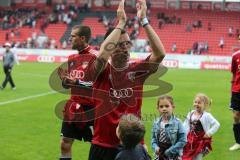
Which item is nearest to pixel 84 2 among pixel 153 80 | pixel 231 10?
pixel 231 10

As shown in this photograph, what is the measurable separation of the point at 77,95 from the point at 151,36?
110 inches

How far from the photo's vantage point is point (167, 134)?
258 inches

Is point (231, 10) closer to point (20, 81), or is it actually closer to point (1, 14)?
point (1, 14)

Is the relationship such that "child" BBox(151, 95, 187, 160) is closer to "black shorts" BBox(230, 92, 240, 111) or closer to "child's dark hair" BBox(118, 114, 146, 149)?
"child's dark hair" BBox(118, 114, 146, 149)

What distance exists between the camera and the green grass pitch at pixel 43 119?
9.89 m

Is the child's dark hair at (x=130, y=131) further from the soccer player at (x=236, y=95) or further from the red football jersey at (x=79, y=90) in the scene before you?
the soccer player at (x=236, y=95)

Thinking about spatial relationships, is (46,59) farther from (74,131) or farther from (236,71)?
(74,131)

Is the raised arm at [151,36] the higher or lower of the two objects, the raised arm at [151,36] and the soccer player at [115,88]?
the higher

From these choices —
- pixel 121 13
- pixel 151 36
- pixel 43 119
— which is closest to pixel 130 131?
pixel 151 36

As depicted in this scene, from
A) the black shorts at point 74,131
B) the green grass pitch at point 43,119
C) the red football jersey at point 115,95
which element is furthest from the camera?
the green grass pitch at point 43,119

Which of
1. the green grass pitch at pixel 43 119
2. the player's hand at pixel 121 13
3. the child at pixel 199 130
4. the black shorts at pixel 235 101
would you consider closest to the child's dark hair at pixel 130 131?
the player's hand at pixel 121 13

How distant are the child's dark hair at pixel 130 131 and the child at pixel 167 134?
6.07 feet

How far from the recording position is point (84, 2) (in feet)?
195

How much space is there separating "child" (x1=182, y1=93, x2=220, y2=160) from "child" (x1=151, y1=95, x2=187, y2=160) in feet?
3.64
